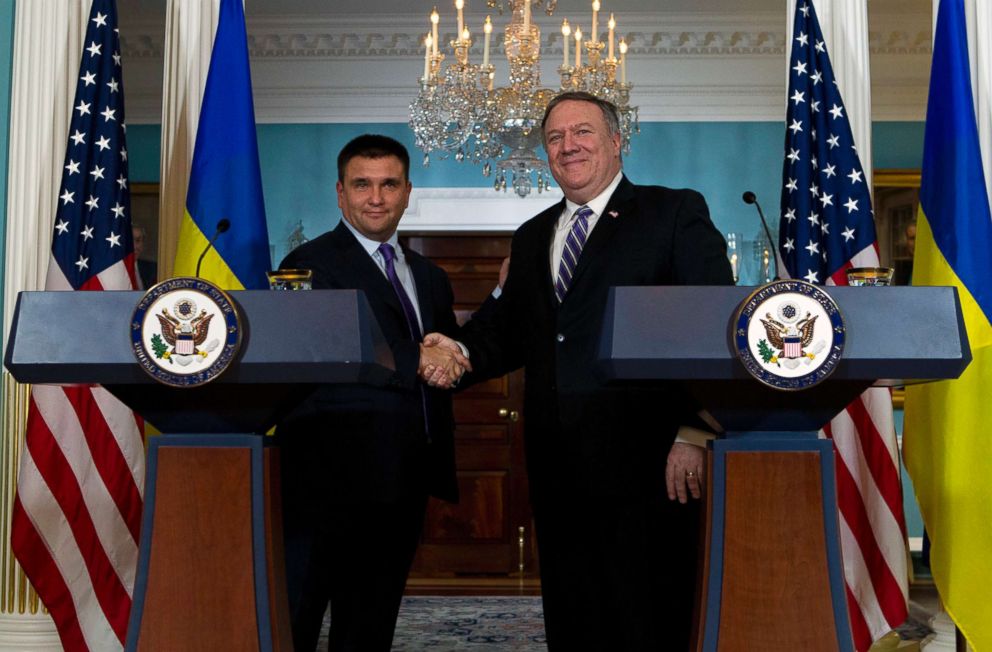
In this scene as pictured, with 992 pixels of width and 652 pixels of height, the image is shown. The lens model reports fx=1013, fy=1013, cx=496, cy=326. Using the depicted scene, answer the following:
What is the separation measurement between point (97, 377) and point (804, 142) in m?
2.24

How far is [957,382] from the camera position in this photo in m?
2.83

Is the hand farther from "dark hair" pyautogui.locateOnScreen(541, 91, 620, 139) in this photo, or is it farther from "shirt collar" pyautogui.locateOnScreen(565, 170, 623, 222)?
"dark hair" pyautogui.locateOnScreen(541, 91, 620, 139)

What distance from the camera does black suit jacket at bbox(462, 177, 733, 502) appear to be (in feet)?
7.50

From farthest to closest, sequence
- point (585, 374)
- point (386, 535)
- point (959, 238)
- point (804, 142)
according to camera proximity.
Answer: point (804, 142) < point (959, 238) < point (386, 535) < point (585, 374)

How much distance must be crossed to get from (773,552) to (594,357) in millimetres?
664

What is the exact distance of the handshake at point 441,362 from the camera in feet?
8.23

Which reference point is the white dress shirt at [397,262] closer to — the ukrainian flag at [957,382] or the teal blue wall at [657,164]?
the ukrainian flag at [957,382]

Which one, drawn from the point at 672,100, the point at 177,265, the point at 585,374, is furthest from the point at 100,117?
the point at 672,100

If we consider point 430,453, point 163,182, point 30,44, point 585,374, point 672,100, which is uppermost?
point 672,100

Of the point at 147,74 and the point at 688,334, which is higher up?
the point at 147,74

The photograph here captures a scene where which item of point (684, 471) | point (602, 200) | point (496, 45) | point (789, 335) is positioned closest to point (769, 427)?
point (789, 335)

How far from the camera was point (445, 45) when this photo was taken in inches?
235

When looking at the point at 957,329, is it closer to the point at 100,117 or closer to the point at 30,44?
the point at 100,117

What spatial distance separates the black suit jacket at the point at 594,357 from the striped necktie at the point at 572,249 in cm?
3
